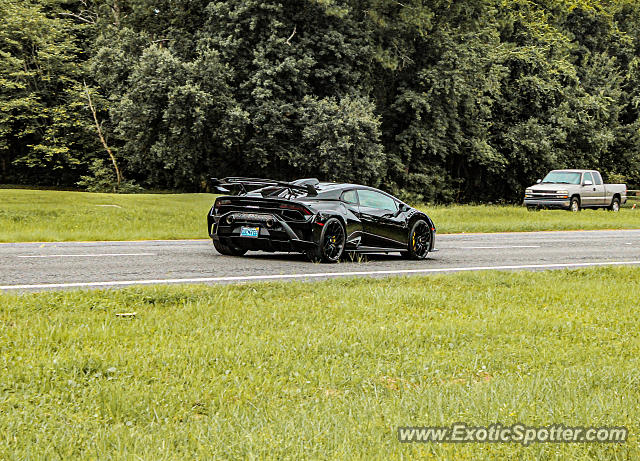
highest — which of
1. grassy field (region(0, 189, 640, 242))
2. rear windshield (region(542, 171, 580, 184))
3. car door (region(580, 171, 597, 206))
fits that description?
rear windshield (region(542, 171, 580, 184))

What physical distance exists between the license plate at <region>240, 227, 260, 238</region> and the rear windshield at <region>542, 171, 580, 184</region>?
2515 centimetres

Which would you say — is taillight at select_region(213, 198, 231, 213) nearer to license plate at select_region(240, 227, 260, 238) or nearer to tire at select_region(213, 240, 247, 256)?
license plate at select_region(240, 227, 260, 238)

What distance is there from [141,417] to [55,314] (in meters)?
2.84

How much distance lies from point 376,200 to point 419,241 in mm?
1235

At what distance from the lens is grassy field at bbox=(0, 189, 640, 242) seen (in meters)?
19.0

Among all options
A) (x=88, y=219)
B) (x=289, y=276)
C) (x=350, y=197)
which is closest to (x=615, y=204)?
(x=88, y=219)

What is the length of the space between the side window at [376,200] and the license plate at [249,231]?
2082 millimetres

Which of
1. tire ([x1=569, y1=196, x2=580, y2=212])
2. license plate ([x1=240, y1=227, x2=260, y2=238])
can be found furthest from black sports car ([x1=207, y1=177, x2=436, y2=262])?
tire ([x1=569, y1=196, x2=580, y2=212])

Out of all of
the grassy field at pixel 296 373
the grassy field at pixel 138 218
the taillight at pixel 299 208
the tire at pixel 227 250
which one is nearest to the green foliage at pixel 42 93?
the grassy field at pixel 138 218

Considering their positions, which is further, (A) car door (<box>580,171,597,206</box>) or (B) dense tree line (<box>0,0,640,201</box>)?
(B) dense tree line (<box>0,0,640,201</box>)

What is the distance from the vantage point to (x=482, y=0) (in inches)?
1570

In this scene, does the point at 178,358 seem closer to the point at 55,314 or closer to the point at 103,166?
the point at 55,314

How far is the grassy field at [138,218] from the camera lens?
750 inches

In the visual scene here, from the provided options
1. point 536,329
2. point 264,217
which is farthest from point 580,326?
point 264,217
